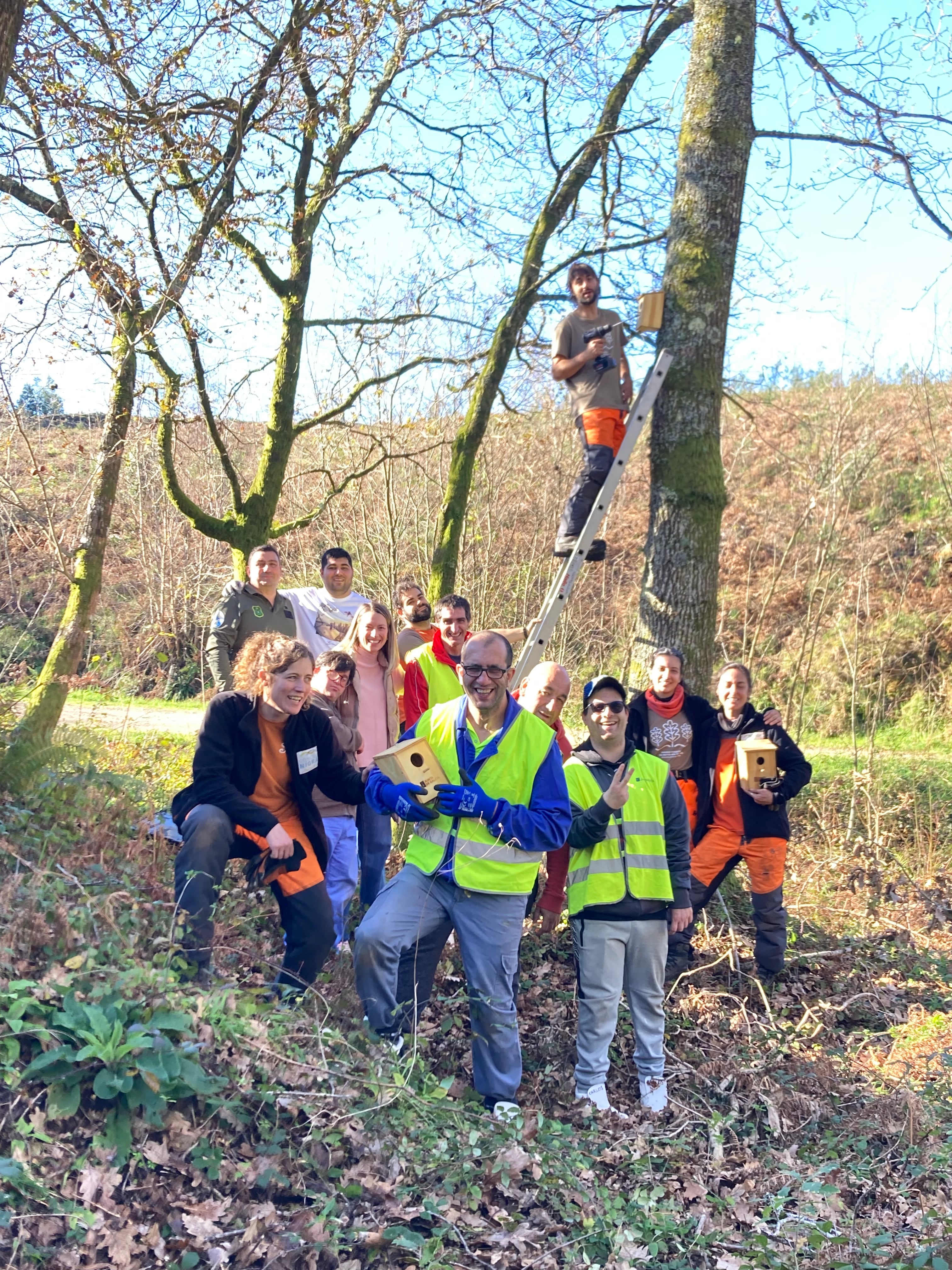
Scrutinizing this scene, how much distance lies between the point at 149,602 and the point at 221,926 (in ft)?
52.7

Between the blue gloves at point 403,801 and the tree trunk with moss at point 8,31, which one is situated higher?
the tree trunk with moss at point 8,31

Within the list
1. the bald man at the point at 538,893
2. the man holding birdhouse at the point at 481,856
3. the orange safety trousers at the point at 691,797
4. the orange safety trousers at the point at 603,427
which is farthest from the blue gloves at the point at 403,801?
the orange safety trousers at the point at 603,427

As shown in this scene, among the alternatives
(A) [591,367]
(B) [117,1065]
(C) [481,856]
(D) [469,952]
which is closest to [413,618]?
(A) [591,367]

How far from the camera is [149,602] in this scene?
20469 millimetres

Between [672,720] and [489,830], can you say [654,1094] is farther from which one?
[672,720]

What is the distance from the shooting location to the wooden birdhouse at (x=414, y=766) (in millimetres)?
4910

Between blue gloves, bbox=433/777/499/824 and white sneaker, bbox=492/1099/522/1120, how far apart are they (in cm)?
125

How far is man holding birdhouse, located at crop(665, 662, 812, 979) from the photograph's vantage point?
21.9ft

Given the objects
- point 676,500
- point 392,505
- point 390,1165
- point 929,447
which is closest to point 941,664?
point 929,447

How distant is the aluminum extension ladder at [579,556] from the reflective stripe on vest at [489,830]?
7.30 feet

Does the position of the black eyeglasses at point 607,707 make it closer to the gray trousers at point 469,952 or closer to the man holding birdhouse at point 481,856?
the man holding birdhouse at point 481,856

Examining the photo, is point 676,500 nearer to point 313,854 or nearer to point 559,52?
point 313,854

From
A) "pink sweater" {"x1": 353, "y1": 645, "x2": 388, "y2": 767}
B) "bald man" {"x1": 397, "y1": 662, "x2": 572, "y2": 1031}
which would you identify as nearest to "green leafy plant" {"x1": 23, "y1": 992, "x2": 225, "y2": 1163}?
"bald man" {"x1": 397, "y1": 662, "x2": 572, "y2": 1031}

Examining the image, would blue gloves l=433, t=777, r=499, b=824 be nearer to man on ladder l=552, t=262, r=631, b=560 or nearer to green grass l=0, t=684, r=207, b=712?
green grass l=0, t=684, r=207, b=712
